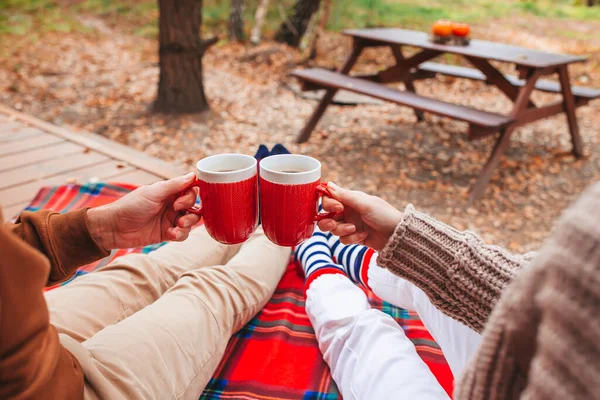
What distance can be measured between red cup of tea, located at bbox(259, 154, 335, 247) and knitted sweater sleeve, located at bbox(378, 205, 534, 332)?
223 mm

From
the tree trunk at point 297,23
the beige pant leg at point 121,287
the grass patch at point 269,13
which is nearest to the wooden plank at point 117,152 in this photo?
the beige pant leg at point 121,287

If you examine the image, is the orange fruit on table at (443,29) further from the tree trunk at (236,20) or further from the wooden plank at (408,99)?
the tree trunk at (236,20)

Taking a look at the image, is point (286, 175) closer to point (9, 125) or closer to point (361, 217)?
point (361, 217)

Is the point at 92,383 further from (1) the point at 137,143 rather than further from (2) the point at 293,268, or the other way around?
(1) the point at 137,143

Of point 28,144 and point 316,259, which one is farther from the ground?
point 316,259

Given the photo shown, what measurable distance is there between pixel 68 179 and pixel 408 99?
2.51 m

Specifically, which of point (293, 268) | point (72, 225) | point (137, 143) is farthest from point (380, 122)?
point (72, 225)

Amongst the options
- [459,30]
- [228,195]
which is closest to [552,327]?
[228,195]

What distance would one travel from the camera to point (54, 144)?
321 cm

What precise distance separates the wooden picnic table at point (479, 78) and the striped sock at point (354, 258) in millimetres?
1711

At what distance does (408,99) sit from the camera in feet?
11.6

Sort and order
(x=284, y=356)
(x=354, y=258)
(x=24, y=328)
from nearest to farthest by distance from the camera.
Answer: (x=24, y=328)
(x=284, y=356)
(x=354, y=258)

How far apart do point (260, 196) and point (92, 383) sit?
0.56m

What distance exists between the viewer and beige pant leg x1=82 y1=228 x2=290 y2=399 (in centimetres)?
110
